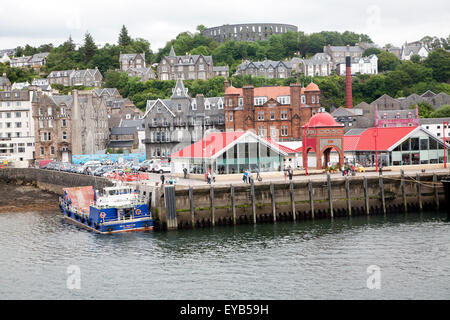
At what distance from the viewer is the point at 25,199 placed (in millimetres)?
76562

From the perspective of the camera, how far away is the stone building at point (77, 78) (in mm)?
169250

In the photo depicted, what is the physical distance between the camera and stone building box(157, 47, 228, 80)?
163125 mm

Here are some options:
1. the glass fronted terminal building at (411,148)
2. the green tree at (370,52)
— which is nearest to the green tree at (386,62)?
the green tree at (370,52)

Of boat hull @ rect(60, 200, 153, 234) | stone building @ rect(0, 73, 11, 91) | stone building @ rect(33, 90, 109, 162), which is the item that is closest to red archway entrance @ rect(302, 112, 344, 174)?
boat hull @ rect(60, 200, 153, 234)

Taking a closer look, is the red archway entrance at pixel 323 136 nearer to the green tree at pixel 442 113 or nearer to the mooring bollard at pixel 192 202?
the mooring bollard at pixel 192 202

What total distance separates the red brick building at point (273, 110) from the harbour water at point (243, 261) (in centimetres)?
4048

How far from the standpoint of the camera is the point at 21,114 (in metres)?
104

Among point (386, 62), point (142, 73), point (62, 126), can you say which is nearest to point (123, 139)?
point (62, 126)

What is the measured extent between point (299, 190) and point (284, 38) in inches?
5974

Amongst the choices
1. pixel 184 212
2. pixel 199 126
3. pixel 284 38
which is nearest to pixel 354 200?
pixel 184 212

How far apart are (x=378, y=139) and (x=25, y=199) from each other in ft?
148

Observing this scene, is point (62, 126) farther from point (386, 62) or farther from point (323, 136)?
point (386, 62)

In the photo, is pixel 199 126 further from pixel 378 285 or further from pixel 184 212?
pixel 378 285
